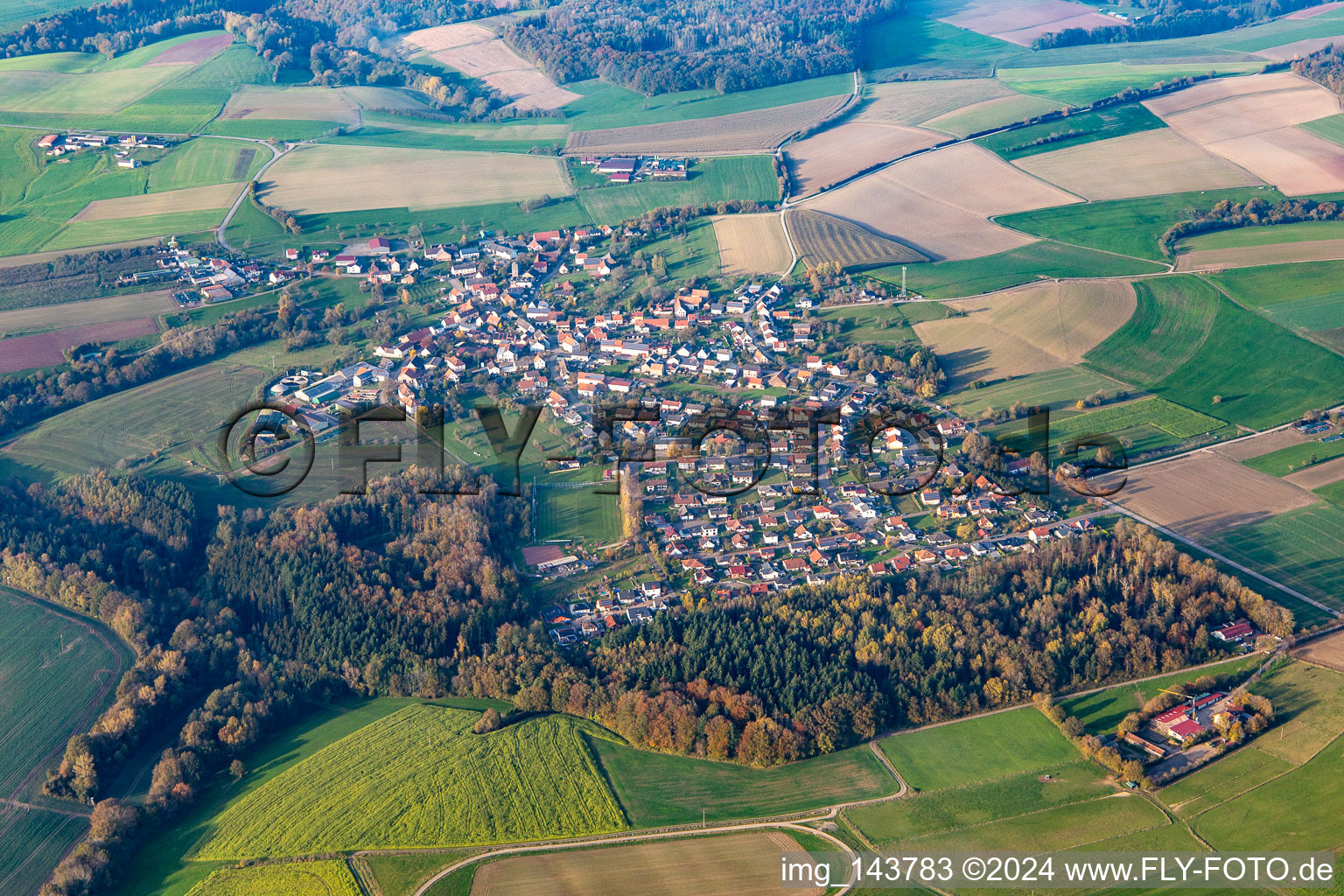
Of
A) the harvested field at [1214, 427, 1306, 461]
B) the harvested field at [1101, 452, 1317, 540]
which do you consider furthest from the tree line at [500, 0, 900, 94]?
the harvested field at [1101, 452, 1317, 540]

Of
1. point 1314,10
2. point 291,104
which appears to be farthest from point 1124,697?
point 1314,10

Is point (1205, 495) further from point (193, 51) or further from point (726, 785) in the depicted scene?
point (193, 51)

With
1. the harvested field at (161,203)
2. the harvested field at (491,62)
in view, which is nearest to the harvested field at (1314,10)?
the harvested field at (491,62)

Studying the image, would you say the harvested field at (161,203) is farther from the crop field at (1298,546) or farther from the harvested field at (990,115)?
the crop field at (1298,546)

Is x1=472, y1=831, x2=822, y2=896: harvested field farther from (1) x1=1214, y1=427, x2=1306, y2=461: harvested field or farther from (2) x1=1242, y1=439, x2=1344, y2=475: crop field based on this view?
(1) x1=1214, y1=427, x2=1306, y2=461: harvested field

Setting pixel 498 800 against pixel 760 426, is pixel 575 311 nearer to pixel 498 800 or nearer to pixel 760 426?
pixel 760 426
